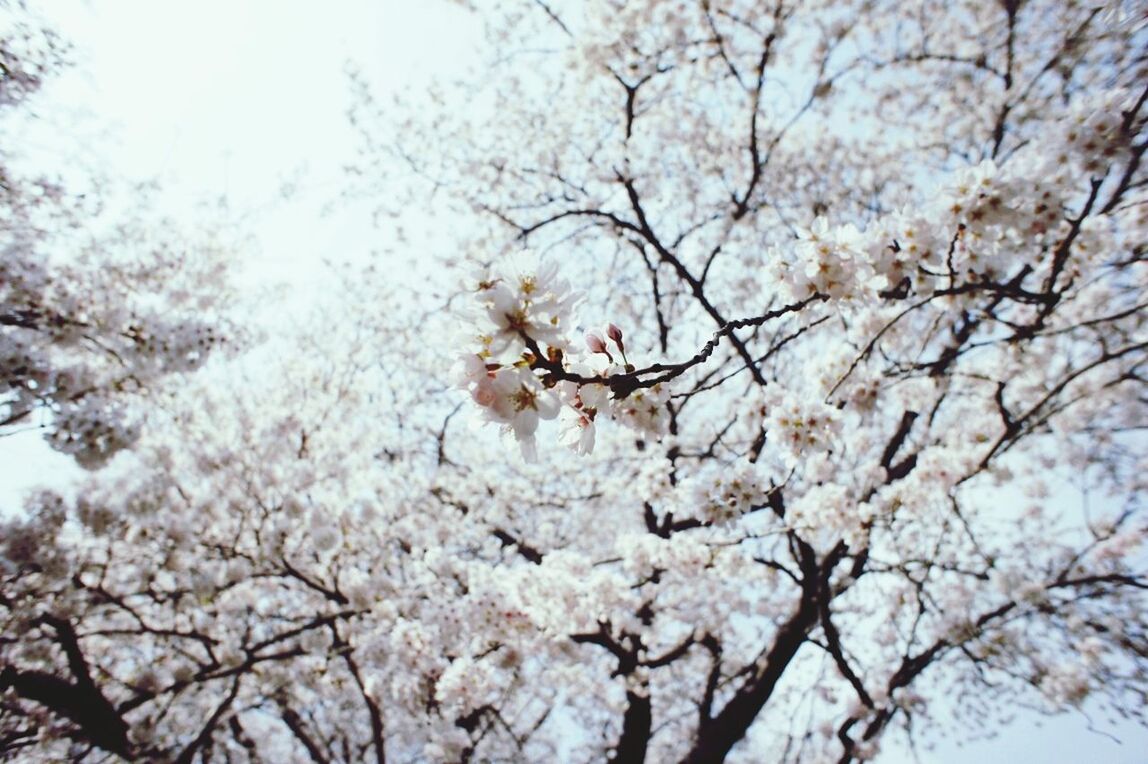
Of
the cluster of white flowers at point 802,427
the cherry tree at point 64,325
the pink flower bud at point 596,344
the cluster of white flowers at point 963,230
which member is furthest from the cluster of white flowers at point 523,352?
the cherry tree at point 64,325

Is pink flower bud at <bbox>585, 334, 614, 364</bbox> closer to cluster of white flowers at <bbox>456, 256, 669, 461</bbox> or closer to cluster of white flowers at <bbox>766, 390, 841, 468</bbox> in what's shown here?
cluster of white flowers at <bbox>456, 256, 669, 461</bbox>

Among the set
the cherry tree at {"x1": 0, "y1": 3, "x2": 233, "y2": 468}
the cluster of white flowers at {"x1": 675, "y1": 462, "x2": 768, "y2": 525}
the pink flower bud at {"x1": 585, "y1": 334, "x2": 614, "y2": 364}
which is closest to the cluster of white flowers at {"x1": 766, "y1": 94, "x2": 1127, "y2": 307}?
the cluster of white flowers at {"x1": 675, "y1": 462, "x2": 768, "y2": 525}

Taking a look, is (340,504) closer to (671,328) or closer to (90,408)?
(90,408)

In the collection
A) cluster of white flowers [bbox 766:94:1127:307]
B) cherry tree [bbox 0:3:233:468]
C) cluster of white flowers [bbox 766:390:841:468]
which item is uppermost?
cluster of white flowers [bbox 766:94:1127:307]

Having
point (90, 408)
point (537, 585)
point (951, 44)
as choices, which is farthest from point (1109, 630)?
point (90, 408)

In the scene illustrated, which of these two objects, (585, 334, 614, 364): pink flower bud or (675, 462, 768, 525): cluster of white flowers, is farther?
(675, 462, 768, 525): cluster of white flowers

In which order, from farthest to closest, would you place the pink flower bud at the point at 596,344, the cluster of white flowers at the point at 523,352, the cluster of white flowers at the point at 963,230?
the cluster of white flowers at the point at 963,230 → the pink flower bud at the point at 596,344 → the cluster of white flowers at the point at 523,352

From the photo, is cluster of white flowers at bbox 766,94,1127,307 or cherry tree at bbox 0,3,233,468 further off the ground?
cluster of white flowers at bbox 766,94,1127,307

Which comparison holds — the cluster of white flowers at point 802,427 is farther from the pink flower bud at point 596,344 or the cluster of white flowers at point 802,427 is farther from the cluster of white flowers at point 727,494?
the pink flower bud at point 596,344

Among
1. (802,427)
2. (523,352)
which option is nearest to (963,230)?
(802,427)

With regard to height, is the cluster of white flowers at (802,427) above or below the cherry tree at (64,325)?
above

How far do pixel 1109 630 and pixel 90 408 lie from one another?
1046 centimetres

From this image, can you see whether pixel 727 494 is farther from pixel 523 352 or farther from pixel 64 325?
pixel 64 325

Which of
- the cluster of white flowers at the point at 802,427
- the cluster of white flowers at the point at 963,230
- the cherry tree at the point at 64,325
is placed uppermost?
the cluster of white flowers at the point at 963,230
